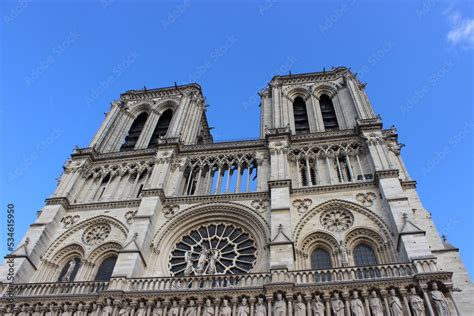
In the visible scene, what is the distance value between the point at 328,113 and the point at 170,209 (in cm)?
1340

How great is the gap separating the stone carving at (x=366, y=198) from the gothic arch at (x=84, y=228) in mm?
11533

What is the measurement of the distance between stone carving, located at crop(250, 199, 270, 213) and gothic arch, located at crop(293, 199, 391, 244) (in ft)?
6.60

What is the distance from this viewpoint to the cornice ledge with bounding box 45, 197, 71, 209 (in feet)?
71.4

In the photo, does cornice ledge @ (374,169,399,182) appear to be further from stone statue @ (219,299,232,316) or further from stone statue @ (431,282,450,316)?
stone statue @ (219,299,232,316)

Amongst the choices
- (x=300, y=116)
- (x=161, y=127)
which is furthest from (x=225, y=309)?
(x=161, y=127)

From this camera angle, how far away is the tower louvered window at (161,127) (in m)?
28.2

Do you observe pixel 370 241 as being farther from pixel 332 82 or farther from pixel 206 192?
pixel 332 82

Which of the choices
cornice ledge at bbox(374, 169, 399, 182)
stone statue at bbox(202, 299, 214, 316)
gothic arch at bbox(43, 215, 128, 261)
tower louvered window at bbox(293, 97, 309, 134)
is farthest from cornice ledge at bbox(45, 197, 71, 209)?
cornice ledge at bbox(374, 169, 399, 182)

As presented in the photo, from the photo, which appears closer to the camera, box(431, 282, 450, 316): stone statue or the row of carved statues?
box(431, 282, 450, 316): stone statue

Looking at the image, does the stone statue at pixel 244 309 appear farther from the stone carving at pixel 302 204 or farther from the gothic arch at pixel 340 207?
Result: the stone carving at pixel 302 204

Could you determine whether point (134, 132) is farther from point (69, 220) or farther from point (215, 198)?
point (215, 198)

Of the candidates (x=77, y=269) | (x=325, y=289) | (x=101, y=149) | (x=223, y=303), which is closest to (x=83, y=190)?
(x=101, y=149)

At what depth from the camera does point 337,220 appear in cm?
1878

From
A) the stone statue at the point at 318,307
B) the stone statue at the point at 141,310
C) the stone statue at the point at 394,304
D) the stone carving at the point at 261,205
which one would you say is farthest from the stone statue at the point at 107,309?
the stone statue at the point at 394,304
